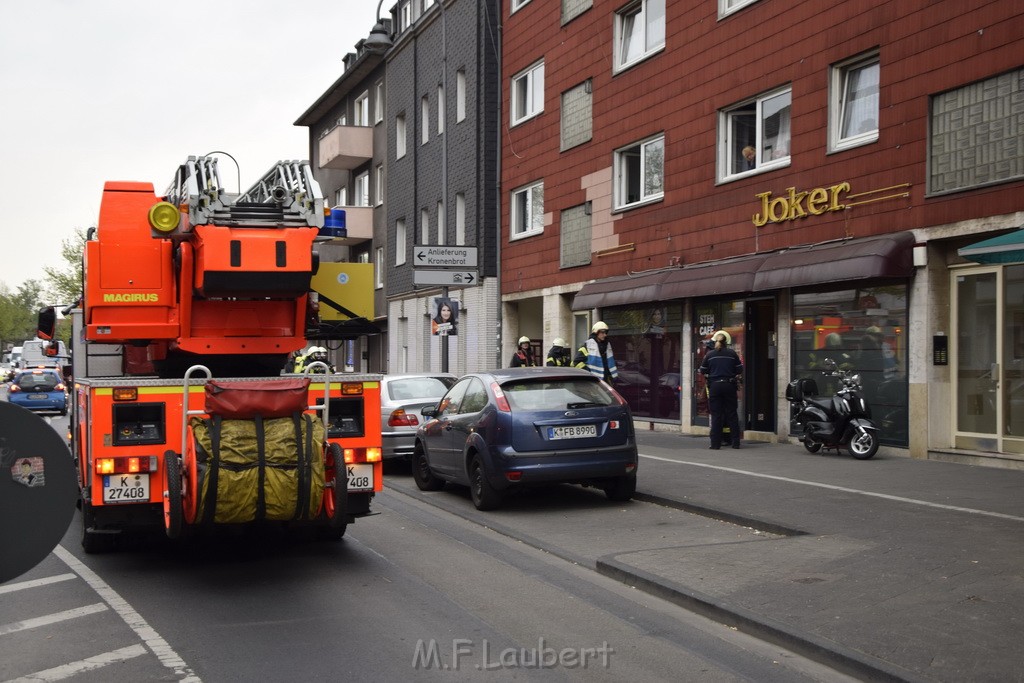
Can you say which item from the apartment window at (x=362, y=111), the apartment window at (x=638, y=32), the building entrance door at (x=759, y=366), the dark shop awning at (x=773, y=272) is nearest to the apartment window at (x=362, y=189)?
the apartment window at (x=362, y=111)

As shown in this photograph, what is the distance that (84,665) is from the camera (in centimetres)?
582

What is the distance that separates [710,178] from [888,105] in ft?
15.4

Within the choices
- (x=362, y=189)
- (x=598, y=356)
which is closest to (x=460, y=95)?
(x=362, y=189)

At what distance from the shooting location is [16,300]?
473ft

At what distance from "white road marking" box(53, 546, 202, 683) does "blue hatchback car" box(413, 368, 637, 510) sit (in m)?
4.24

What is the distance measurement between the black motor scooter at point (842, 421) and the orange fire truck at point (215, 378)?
26.4 ft

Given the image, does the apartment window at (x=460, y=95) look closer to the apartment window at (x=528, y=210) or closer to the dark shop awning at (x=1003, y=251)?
the apartment window at (x=528, y=210)

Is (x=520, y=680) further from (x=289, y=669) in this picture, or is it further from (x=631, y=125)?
(x=631, y=125)

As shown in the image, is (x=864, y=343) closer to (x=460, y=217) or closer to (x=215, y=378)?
(x=215, y=378)

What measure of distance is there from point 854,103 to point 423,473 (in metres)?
8.56

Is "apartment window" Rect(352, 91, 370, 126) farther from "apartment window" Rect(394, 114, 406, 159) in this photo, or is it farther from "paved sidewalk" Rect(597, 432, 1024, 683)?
"paved sidewalk" Rect(597, 432, 1024, 683)

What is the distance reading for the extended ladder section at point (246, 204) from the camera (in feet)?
27.3

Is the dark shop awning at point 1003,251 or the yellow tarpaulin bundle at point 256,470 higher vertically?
the dark shop awning at point 1003,251

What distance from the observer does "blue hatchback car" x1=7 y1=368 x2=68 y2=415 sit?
36.6m
